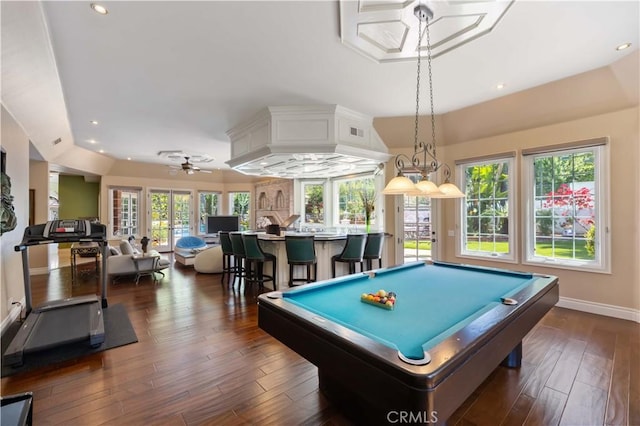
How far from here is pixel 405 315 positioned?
164cm

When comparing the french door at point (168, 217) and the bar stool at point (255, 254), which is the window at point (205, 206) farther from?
the bar stool at point (255, 254)

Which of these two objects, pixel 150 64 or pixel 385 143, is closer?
pixel 150 64

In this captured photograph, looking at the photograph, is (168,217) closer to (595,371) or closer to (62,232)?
(62,232)

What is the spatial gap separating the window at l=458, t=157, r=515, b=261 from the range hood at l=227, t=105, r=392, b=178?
5.27ft

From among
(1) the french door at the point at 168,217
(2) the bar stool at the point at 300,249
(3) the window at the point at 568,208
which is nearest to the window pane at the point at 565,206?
(3) the window at the point at 568,208

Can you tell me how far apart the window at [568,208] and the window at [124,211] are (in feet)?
35.4

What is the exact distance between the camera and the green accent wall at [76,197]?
9508 millimetres

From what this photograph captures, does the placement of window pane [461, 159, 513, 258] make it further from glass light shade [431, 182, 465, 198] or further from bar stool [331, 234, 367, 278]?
glass light shade [431, 182, 465, 198]

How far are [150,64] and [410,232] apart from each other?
4888 millimetres

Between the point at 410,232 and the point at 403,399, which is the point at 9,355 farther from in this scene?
the point at 410,232

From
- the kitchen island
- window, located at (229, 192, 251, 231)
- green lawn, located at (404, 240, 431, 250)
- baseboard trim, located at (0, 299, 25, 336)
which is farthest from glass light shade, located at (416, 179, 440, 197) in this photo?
window, located at (229, 192, 251, 231)

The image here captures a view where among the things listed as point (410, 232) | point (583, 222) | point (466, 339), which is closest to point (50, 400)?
point (466, 339)

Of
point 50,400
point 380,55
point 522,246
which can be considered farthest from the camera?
point 522,246

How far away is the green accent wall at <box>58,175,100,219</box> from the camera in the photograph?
9508 mm
